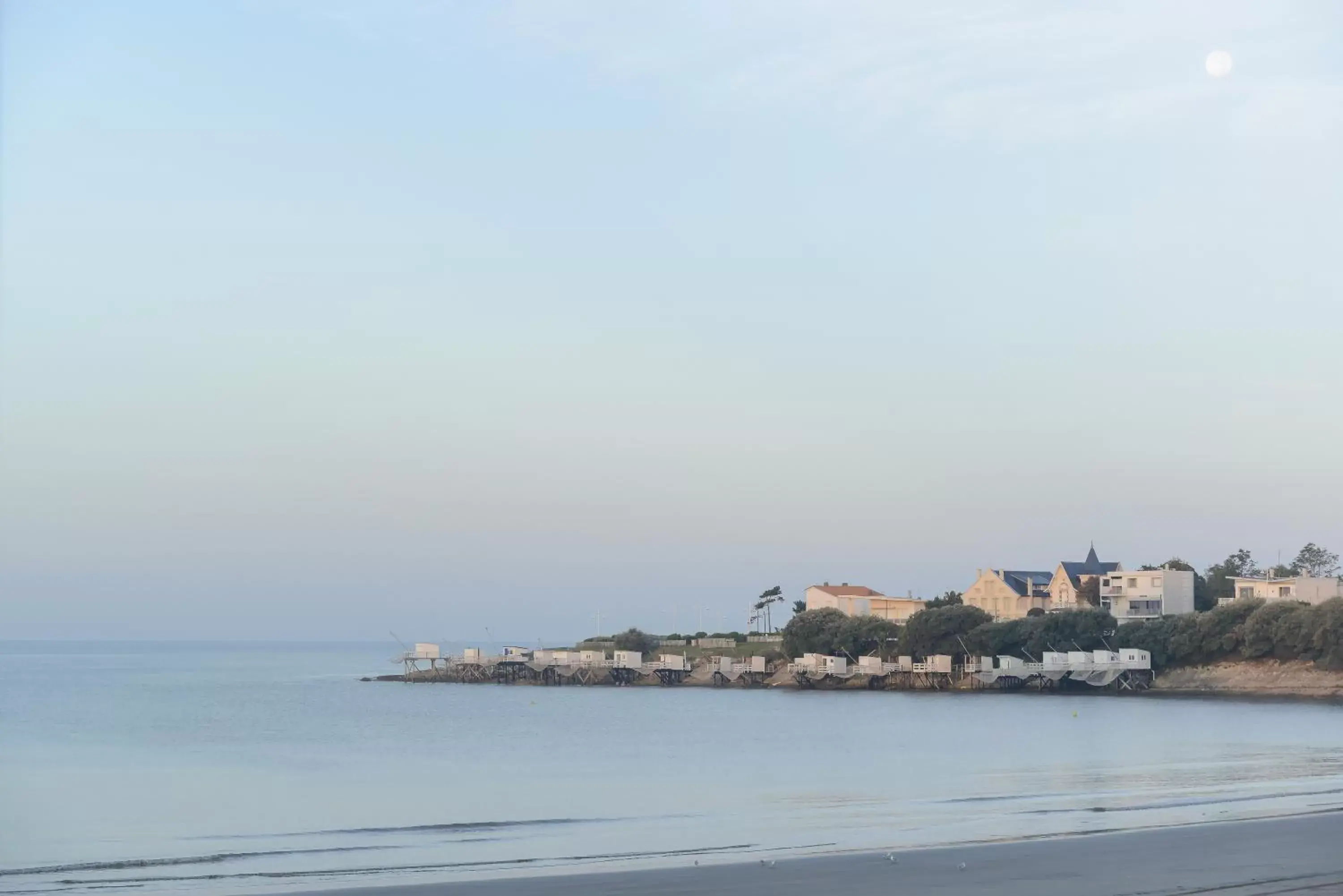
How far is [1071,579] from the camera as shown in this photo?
119125mm

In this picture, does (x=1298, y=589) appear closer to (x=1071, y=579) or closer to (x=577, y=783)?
(x=1071, y=579)

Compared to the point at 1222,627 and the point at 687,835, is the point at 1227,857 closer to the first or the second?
the point at 687,835

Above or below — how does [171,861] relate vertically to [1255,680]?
below

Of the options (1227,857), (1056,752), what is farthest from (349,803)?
(1056,752)

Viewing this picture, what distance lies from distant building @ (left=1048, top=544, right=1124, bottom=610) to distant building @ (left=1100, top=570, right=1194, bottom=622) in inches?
131

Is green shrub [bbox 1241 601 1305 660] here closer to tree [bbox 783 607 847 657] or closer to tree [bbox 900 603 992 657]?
tree [bbox 900 603 992 657]

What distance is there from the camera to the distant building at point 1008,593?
12081 cm

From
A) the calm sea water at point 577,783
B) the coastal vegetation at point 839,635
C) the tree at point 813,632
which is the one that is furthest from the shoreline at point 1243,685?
the tree at point 813,632

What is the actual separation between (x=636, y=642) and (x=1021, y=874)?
121 meters

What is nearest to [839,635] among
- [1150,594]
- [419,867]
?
[1150,594]

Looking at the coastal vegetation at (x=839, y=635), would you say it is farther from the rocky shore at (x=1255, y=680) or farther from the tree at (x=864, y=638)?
the rocky shore at (x=1255, y=680)

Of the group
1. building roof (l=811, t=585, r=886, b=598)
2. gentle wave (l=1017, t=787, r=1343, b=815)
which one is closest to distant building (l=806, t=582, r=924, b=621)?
building roof (l=811, t=585, r=886, b=598)

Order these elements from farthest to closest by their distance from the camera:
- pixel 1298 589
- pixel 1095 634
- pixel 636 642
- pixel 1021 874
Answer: pixel 636 642 → pixel 1298 589 → pixel 1095 634 → pixel 1021 874

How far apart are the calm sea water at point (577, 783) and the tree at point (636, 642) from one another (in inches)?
2300
